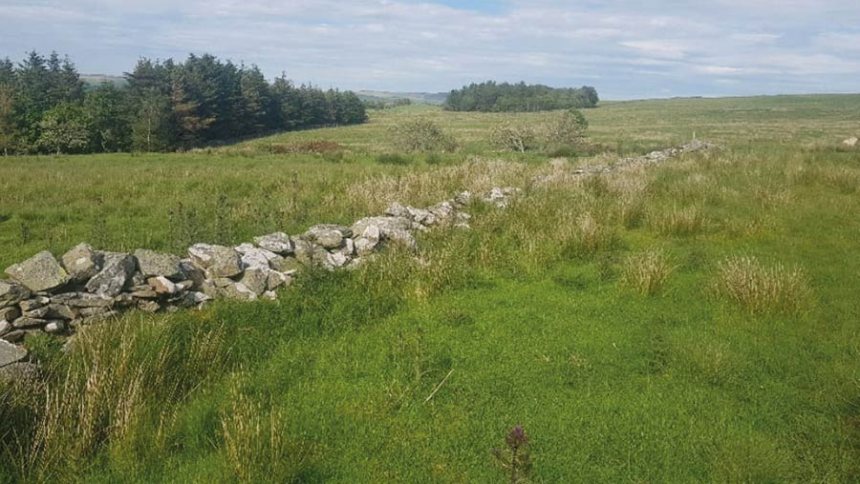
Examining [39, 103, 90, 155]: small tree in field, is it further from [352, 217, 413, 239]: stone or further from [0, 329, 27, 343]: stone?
[0, 329, 27, 343]: stone

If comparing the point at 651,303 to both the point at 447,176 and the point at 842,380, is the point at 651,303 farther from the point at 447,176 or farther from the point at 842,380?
the point at 447,176

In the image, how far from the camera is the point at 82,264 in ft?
20.4

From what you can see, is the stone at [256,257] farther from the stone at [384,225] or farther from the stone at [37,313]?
the stone at [37,313]

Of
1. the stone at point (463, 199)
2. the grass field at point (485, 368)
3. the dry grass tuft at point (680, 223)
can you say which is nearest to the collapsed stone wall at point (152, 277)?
the grass field at point (485, 368)

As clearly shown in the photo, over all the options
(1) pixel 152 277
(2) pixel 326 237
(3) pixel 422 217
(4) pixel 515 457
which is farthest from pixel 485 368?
(3) pixel 422 217

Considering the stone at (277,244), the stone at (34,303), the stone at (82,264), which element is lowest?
the stone at (34,303)

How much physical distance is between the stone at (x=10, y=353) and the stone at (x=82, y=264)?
1309 mm

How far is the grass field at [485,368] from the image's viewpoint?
422 centimetres

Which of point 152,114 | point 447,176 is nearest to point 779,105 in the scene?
point 152,114

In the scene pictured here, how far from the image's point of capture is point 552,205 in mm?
12805

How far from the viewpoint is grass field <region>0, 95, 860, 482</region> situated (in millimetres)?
4223

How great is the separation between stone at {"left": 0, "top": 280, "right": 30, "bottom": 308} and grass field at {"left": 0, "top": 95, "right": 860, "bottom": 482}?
702 millimetres

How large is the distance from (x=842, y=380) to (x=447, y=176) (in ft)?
43.8

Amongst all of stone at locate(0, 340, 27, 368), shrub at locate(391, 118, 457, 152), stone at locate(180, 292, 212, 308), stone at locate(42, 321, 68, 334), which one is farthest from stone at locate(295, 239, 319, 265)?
shrub at locate(391, 118, 457, 152)
